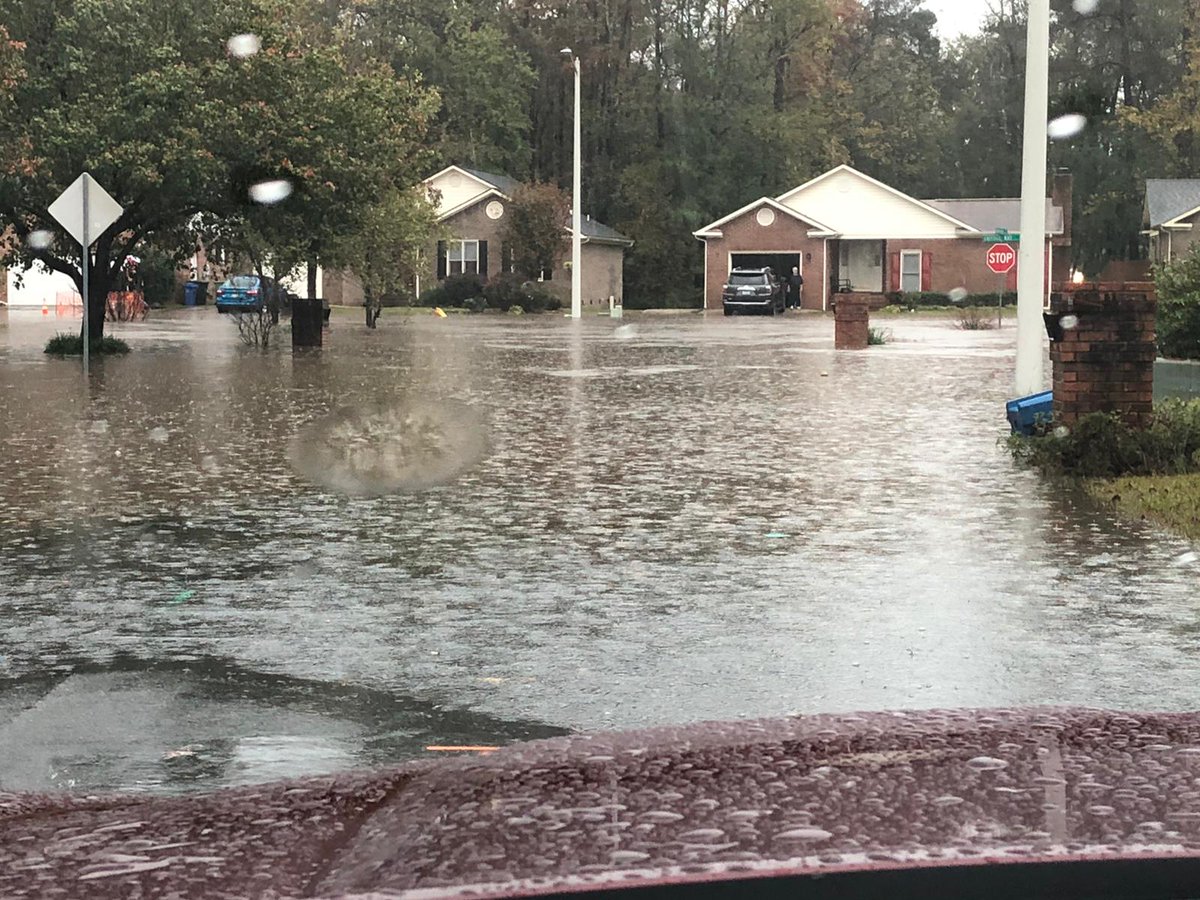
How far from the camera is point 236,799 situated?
2.64 meters

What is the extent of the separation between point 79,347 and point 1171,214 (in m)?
51.5

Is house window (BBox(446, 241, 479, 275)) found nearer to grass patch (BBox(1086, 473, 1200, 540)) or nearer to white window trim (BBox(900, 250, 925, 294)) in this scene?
white window trim (BBox(900, 250, 925, 294))

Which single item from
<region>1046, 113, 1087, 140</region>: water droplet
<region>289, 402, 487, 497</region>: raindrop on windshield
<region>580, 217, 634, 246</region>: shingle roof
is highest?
<region>1046, 113, 1087, 140</region>: water droplet

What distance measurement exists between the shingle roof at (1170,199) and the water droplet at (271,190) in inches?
1866

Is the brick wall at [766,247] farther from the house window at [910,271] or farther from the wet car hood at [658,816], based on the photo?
the wet car hood at [658,816]

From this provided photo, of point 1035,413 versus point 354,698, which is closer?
point 354,698

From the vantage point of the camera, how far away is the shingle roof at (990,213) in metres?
78.6

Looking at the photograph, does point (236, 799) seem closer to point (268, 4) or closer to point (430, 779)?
point (430, 779)

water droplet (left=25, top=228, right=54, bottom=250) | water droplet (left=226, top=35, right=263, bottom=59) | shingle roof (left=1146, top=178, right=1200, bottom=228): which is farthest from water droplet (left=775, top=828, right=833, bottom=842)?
shingle roof (left=1146, top=178, right=1200, bottom=228)

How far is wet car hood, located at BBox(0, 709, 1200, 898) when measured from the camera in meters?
2.04

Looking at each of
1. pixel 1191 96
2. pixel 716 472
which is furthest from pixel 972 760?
pixel 1191 96

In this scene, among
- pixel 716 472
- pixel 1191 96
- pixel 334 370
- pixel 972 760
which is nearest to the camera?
pixel 972 760

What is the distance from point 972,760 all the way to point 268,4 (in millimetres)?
31782

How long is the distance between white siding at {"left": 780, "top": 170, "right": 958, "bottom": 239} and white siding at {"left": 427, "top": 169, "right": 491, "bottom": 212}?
13.7 m
